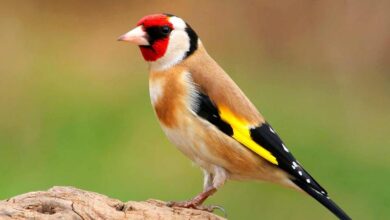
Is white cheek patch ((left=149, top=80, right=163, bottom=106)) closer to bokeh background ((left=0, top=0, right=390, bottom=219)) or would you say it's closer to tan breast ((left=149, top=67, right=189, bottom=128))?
tan breast ((left=149, top=67, right=189, bottom=128))

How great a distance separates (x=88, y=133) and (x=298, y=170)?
2862 millimetres

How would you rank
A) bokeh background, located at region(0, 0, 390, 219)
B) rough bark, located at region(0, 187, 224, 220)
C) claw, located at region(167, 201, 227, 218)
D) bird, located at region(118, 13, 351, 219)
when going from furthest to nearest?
bokeh background, located at region(0, 0, 390, 219), bird, located at region(118, 13, 351, 219), claw, located at region(167, 201, 227, 218), rough bark, located at region(0, 187, 224, 220)

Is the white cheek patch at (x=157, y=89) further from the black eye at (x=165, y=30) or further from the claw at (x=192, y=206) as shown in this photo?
the claw at (x=192, y=206)

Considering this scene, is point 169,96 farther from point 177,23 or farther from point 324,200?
point 324,200

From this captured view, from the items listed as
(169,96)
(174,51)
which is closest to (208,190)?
(169,96)

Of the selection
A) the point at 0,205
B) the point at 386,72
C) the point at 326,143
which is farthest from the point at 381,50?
the point at 0,205

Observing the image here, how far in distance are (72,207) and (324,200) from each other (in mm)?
893

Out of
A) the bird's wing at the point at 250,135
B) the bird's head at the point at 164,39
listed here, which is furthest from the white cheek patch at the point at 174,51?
the bird's wing at the point at 250,135

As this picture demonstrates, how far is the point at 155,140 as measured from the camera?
22.7 ft

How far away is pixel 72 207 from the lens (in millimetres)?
3574

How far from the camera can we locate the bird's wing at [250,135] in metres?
4.05

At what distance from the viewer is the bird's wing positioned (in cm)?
405

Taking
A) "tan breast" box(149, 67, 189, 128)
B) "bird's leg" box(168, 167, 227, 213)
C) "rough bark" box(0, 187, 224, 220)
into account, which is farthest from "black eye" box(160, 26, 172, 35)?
"rough bark" box(0, 187, 224, 220)

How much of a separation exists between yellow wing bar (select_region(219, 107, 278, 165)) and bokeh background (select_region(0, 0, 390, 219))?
5.47ft
